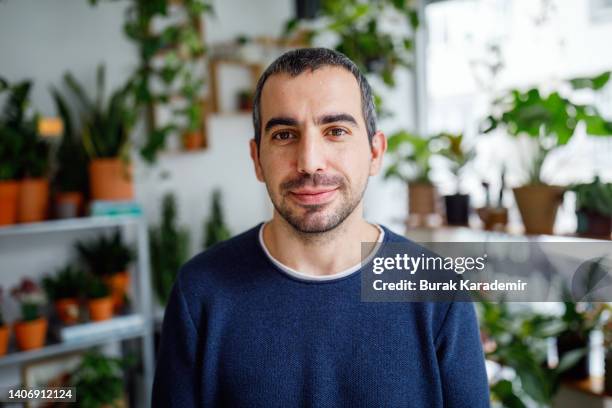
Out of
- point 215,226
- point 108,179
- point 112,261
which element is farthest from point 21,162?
point 215,226

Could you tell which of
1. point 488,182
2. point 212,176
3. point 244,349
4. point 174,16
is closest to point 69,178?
point 212,176

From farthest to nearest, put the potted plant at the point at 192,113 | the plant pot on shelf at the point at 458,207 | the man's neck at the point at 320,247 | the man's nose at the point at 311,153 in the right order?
the potted plant at the point at 192,113 → the plant pot on shelf at the point at 458,207 → the man's neck at the point at 320,247 → the man's nose at the point at 311,153

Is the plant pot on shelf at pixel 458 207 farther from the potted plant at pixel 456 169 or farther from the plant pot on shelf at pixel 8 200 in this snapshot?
the plant pot on shelf at pixel 8 200

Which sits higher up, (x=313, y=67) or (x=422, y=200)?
(x=313, y=67)

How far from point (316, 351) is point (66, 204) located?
1.81m

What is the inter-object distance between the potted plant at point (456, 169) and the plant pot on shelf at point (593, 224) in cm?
58

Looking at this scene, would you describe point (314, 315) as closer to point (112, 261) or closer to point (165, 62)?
point (112, 261)

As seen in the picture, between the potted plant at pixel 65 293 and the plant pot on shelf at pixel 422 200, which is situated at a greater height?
the plant pot on shelf at pixel 422 200

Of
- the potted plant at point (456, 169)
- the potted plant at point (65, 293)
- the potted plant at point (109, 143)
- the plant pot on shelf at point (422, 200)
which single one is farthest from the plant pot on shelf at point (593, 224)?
the potted plant at point (65, 293)

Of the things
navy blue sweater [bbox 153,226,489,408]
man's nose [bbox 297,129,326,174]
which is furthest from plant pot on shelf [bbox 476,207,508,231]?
man's nose [bbox 297,129,326,174]

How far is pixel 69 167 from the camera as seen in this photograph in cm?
249

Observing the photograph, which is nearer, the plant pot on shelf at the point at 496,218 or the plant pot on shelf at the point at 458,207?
the plant pot on shelf at the point at 496,218

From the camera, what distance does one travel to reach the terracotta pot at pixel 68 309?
2357 millimetres

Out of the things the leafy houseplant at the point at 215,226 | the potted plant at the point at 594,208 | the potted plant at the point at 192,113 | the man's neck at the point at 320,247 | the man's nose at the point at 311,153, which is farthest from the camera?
the leafy houseplant at the point at 215,226
